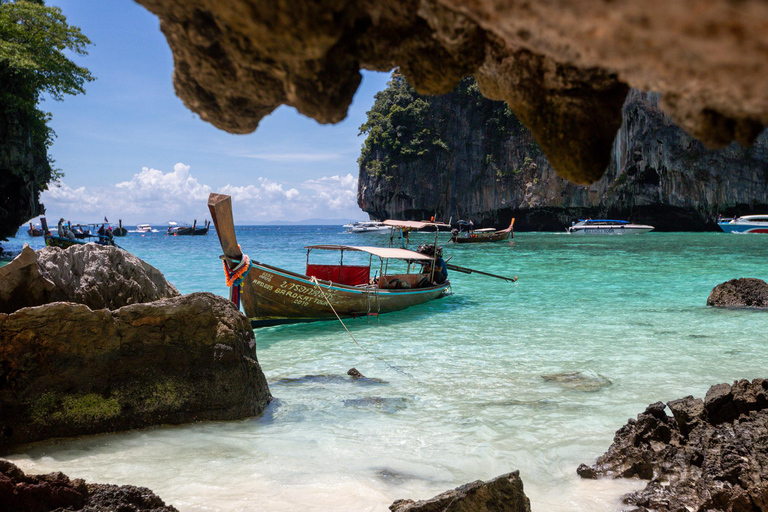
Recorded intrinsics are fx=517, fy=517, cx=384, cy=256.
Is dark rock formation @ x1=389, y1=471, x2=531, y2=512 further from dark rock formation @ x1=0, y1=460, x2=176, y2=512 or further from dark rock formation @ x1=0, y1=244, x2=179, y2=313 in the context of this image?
dark rock formation @ x1=0, y1=244, x2=179, y2=313

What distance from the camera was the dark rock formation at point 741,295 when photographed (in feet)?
37.0

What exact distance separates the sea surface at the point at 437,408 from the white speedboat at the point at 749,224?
3155cm

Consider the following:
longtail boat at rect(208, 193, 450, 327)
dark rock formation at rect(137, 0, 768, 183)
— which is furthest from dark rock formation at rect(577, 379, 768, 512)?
longtail boat at rect(208, 193, 450, 327)

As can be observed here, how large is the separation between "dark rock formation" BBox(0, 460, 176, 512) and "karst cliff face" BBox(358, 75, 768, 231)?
41.8 m

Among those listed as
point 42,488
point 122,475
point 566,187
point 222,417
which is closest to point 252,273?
point 222,417

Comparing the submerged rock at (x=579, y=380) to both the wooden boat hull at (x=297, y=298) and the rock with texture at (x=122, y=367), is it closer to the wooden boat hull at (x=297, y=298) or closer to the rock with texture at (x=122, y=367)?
the rock with texture at (x=122, y=367)

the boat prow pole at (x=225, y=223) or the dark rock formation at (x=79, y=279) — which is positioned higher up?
the boat prow pole at (x=225, y=223)

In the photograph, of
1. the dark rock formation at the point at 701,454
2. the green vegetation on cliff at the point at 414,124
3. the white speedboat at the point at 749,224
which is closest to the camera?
the dark rock formation at the point at 701,454

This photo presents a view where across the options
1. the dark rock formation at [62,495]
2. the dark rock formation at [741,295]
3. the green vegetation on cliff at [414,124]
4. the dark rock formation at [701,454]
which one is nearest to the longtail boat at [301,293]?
the dark rock formation at [62,495]

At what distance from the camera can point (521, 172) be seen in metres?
54.1

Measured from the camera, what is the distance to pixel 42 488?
256 centimetres

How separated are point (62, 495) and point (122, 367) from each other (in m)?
1.71

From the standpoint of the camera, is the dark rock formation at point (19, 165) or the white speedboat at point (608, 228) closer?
the dark rock formation at point (19, 165)

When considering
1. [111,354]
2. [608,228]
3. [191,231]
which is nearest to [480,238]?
[608,228]
